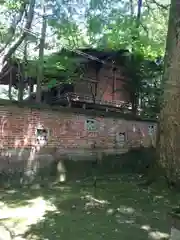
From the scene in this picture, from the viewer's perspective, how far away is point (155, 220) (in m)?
5.07

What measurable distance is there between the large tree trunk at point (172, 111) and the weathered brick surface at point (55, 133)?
108 inches

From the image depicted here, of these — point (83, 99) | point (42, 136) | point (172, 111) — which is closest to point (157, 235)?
point (172, 111)

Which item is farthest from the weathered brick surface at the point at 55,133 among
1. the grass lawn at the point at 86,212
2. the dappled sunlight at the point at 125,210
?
the dappled sunlight at the point at 125,210

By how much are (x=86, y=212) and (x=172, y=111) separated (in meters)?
3.00

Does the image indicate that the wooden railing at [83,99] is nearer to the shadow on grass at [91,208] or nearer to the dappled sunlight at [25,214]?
the shadow on grass at [91,208]

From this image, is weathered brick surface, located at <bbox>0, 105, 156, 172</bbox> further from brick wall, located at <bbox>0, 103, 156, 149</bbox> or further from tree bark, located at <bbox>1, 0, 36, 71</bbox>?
tree bark, located at <bbox>1, 0, 36, 71</bbox>

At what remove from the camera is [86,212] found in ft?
17.9

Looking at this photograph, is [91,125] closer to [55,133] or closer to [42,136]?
[55,133]

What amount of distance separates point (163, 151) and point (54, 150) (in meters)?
2.94

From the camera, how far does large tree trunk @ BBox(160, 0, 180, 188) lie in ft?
22.5

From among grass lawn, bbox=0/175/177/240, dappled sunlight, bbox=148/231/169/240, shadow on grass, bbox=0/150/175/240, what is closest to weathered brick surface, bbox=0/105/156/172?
shadow on grass, bbox=0/150/175/240

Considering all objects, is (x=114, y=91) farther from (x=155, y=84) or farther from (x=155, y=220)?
(x=155, y=220)

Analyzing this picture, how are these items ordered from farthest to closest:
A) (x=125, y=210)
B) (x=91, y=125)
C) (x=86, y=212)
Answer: (x=91, y=125) < (x=125, y=210) < (x=86, y=212)

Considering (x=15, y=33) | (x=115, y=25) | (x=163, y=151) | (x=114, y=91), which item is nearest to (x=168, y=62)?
(x=163, y=151)
